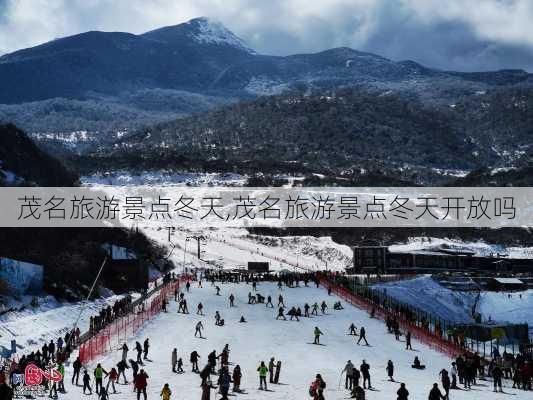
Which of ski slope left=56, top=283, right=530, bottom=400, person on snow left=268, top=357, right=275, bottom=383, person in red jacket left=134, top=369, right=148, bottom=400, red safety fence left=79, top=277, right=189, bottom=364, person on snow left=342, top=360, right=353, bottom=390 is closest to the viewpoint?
person in red jacket left=134, top=369, right=148, bottom=400

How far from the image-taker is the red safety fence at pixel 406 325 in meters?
38.8

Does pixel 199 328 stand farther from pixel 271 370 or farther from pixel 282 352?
pixel 271 370

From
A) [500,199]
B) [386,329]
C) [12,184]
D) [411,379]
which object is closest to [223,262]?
[12,184]

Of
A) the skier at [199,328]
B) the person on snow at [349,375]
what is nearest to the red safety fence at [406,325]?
the person on snow at [349,375]

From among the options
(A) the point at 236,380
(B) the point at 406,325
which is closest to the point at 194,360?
(A) the point at 236,380

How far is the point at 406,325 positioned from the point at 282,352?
40.6 ft

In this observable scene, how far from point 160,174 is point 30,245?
13167 centimetres

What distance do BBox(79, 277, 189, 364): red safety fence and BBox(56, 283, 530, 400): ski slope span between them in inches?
25.9

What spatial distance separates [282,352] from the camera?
113 ft

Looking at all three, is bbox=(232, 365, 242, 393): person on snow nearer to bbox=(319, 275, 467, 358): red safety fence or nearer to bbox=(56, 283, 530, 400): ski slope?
bbox=(56, 283, 530, 400): ski slope

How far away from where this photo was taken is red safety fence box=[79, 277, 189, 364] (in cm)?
3166

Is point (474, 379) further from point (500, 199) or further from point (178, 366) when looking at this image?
point (500, 199)

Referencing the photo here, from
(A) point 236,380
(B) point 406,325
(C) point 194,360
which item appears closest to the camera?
(A) point 236,380

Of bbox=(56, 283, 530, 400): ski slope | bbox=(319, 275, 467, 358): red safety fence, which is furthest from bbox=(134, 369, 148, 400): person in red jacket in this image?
bbox=(319, 275, 467, 358): red safety fence
